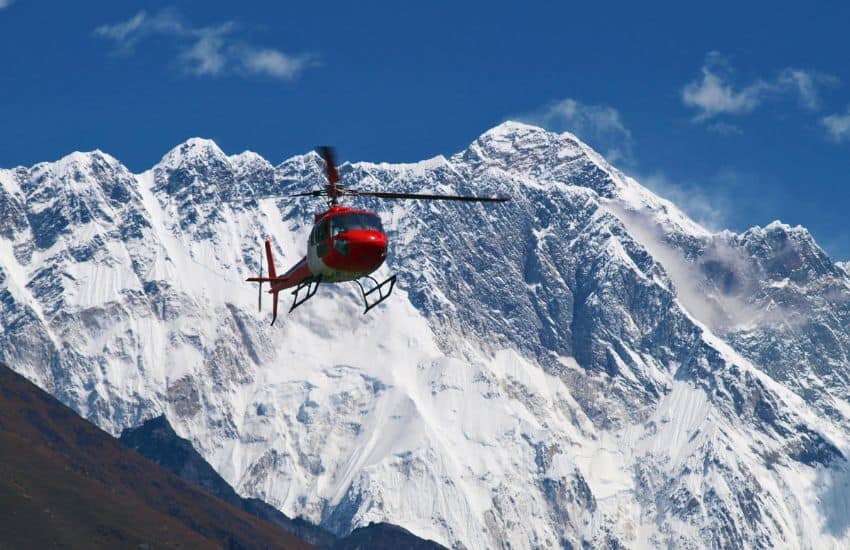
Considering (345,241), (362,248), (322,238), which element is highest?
(322,238)

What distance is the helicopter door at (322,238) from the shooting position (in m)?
189

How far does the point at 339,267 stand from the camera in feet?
618

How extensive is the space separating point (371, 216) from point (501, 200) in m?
12.3

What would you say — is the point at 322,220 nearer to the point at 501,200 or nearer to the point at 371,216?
the point at 371,216

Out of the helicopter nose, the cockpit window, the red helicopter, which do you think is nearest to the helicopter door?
the red helicopter

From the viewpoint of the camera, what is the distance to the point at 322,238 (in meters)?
190

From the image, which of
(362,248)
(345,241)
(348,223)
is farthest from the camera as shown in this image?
(348,223)

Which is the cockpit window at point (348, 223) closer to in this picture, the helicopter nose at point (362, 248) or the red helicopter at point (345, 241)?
the red helicopter at point (345, 241)

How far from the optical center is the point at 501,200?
18700 centimetres

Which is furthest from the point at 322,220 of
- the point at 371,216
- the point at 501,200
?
the point at 501,200

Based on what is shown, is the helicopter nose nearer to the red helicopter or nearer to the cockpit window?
the red helicopter

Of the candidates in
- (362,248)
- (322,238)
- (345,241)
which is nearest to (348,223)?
(345,241)

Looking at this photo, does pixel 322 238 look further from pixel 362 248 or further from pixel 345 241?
pixel 362 248

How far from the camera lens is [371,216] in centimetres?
18975
